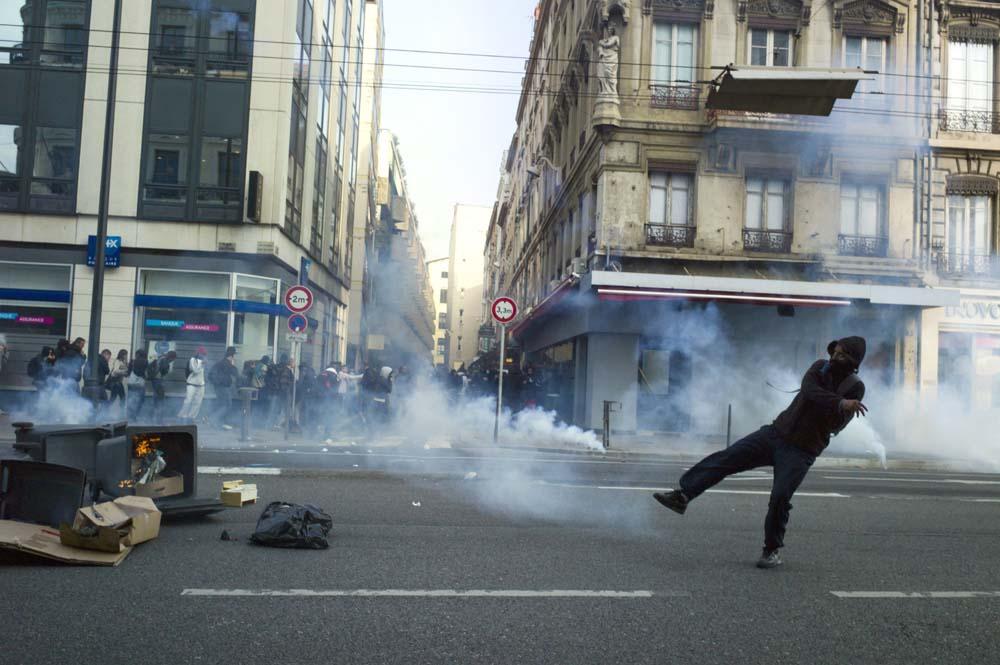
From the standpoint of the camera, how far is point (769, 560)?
540 centimetres

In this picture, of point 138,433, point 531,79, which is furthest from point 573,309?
point 531,79

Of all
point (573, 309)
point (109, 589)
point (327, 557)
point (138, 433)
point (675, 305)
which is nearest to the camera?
point (109, 589)

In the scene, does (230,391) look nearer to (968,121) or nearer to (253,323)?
(253,323)

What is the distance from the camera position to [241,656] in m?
3.49

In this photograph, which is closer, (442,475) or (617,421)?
(442,475)

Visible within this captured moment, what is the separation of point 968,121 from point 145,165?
20.6m

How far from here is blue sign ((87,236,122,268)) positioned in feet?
64.5

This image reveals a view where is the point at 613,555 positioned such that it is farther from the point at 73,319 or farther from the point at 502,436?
the point at 73,319

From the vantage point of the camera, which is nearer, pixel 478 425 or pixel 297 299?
pixel 297 299

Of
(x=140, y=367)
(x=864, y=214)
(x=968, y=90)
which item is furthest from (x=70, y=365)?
(x=968, y=90)

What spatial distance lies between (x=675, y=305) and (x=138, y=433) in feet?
46.4

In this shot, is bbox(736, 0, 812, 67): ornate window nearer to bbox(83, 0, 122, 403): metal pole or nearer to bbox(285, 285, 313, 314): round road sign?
bbox(285, 285, 313, 314): round road sign

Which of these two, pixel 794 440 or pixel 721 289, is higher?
pixel 721 289

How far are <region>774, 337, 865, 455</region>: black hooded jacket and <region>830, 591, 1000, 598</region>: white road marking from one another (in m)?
0.94
